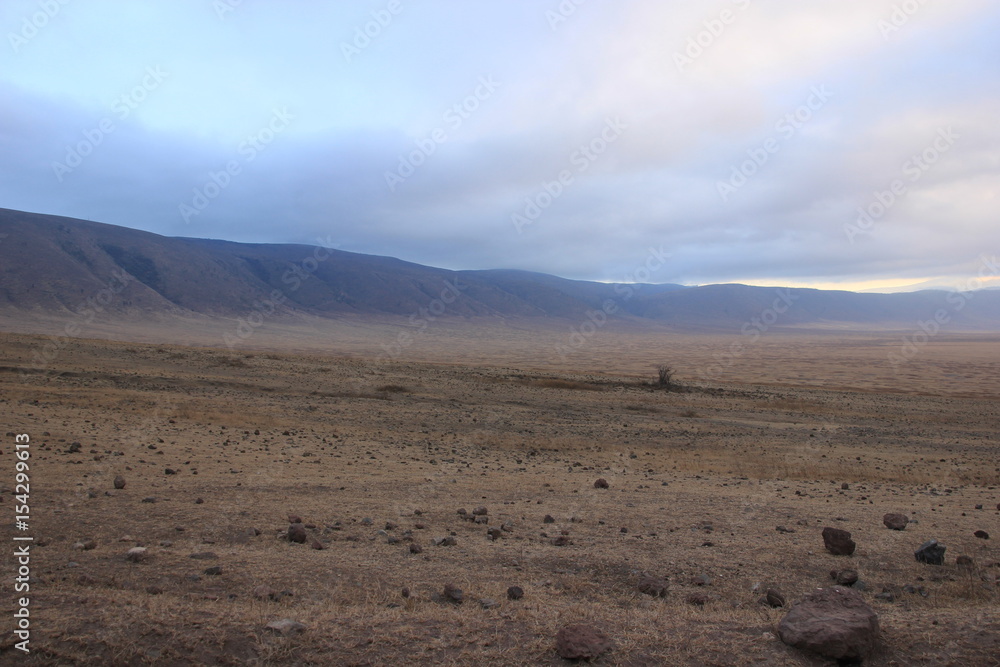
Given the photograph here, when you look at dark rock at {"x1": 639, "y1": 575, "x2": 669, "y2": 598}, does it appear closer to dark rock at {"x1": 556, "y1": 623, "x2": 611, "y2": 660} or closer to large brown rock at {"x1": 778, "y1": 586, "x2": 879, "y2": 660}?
large brown rock at {"x1": 778, "y1": 586, "x2": 879, "y2": 660}

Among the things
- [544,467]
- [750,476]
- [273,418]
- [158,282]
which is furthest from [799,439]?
[158,282]

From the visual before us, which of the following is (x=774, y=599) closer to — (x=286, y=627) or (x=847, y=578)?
(x=847, y=578)

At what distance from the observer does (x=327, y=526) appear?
782cm

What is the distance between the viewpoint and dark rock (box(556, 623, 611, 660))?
4.62 m

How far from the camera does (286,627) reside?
4.84 meters

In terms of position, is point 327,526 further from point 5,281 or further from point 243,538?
point 5,281

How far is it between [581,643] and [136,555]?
4735 millimetres

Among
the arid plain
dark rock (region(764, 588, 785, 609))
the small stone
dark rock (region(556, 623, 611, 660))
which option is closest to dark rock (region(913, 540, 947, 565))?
the arid plain

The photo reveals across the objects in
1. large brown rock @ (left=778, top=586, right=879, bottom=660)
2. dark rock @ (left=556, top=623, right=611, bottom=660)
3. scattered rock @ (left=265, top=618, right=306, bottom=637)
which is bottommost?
scattered rock @ (left=265, top=618, right=306, bottom=637)

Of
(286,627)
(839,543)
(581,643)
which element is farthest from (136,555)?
(839,543)

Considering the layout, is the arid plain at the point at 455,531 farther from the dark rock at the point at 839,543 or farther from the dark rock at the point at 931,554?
the dark rock at the point at 931,554

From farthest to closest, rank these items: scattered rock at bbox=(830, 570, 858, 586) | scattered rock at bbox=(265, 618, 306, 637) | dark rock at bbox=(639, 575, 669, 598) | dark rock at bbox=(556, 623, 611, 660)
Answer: scattered rock at bbox=(830, 570, 858, 586) → dark rock at bbox=(639, 575, 669, 598) → scattered rock at bbox=(265, 618, 306, 637) → dark rock at bbox=(556, 623, 611, 660)

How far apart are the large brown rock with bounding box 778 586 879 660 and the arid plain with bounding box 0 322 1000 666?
0.50 feet

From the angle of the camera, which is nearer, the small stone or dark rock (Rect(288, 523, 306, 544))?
the small stone
